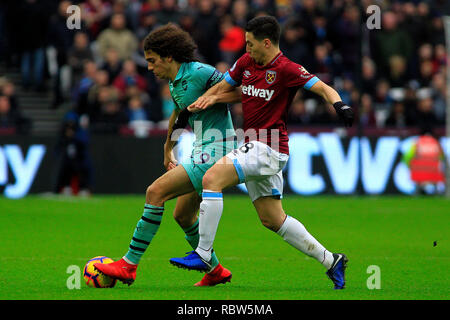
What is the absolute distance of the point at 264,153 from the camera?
7.70 meters

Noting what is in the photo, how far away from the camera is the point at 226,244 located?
1173 cm

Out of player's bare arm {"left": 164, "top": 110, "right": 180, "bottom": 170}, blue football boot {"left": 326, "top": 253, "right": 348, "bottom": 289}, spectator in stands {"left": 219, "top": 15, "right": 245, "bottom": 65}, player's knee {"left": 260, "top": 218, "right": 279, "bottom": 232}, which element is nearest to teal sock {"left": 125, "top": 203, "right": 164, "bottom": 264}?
player's bare arm {"left": 164, "top": 110, "right": 180, "bottom": 170}

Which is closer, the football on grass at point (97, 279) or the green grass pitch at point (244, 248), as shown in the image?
the green grass pitch at point (244, 248)

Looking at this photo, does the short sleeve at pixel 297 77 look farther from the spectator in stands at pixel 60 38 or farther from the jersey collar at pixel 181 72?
the spectator in stands at pixel 60 38

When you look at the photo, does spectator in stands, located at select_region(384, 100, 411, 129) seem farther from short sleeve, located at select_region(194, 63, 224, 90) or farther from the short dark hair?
the short dark hair

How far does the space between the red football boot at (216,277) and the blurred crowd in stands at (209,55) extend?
36.6 ft

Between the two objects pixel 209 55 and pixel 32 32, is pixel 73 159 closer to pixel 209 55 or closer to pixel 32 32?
pixel 32 32

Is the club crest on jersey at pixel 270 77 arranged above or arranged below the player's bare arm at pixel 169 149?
above

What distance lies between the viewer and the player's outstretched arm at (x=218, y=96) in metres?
7.89

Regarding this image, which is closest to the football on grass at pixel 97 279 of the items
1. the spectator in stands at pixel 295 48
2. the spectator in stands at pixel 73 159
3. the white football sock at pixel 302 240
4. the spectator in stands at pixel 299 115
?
the white football sock at pixel 302 240

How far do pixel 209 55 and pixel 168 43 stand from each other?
12718mm

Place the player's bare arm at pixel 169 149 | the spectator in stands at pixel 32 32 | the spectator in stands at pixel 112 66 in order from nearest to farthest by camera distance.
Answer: the player's bare arm at pixel 169 149
the spectator in stands at pixel 112 66
the spectator in stands at pixel 32 32

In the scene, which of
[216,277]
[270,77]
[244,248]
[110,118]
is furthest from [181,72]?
[110,118]

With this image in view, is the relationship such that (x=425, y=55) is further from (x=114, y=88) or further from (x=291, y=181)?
(x=114, y=88)
